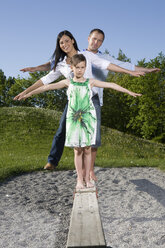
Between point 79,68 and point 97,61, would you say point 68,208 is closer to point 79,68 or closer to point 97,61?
point 97,61

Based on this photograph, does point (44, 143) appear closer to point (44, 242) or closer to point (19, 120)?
point (19, 120)

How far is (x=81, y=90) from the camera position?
4.69 m

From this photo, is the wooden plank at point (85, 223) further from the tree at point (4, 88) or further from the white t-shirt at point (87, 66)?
the tree at point (4, 88)

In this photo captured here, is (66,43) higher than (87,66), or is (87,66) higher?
(66,43)

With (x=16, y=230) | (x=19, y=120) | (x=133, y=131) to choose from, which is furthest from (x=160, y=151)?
(x=133, y=131)

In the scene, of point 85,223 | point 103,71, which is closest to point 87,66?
point 103,71

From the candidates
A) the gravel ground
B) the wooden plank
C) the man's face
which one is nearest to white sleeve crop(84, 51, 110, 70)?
the man's face

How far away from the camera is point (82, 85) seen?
15.5 feet

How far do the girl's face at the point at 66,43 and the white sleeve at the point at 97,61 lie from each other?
1.04 feet

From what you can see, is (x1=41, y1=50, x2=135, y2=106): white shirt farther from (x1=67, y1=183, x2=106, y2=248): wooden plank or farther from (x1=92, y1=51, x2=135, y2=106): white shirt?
(x1=67, y1=183, x2=106, y2=248): wooden plank

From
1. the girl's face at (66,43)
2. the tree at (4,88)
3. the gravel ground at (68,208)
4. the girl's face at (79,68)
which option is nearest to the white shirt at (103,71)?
the girl's face at (66,43)

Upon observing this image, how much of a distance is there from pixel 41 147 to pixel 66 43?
11.8 metres

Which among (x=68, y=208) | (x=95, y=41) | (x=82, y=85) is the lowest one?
(x=68, y=208)

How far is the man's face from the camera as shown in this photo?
214 inches
